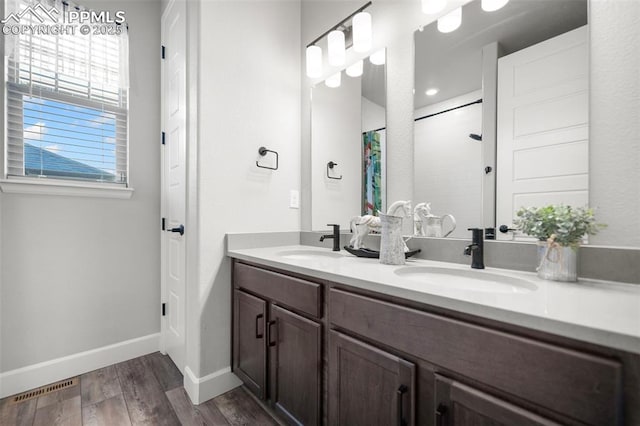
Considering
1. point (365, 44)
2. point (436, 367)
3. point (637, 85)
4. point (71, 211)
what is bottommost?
point (436, 367)

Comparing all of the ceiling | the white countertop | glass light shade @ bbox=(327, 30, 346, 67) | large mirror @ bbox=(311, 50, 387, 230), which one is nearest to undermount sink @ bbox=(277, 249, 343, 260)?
large mirror @ bbox=(311, 50, 387, 230)

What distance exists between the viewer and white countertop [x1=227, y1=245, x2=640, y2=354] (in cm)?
53

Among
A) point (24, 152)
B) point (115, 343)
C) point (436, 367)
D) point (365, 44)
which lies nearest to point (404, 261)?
point (436, 367)

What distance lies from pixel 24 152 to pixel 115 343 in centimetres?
137

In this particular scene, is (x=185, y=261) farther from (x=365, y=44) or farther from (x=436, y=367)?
(x=365, y=44)

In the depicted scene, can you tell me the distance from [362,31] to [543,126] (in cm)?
108

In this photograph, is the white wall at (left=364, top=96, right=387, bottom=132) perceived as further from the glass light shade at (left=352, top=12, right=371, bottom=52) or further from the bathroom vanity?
the bathroom vanity

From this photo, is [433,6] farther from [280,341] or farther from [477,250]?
[280,341]

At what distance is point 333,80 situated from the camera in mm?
1919

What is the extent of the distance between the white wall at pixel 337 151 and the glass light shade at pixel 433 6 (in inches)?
19.7

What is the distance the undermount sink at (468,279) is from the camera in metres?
0.95

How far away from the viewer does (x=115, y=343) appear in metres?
2.04

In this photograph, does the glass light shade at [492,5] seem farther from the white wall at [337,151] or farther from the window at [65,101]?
the window at [65,101]

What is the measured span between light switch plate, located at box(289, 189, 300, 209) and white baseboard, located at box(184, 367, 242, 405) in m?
1.11
